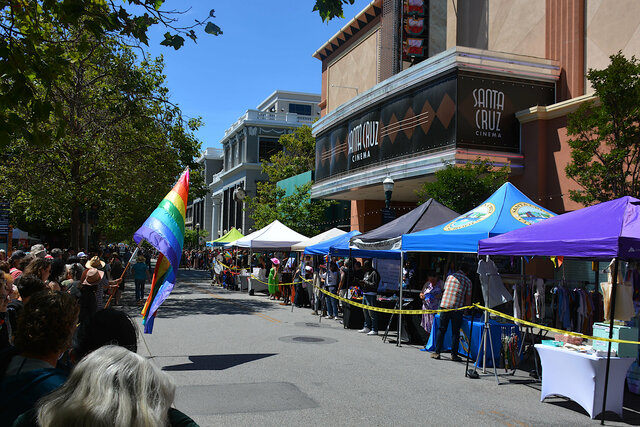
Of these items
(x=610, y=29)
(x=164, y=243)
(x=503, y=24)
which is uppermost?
(x=503, y=24)

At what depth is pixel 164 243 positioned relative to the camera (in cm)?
824

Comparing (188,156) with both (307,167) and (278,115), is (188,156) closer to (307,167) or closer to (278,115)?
(307,167)

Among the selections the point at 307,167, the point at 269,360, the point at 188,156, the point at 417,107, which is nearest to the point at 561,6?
the point at 417,107

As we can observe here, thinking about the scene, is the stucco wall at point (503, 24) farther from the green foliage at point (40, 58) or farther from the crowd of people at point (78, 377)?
the crowd of people at point (78, 377)

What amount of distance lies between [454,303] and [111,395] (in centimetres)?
925

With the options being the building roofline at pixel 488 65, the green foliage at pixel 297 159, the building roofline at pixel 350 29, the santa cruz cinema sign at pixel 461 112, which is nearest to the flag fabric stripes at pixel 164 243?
the santa cruz cinema sign at pixel 461 112

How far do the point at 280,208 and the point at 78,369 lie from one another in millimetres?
35155

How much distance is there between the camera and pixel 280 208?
36969 millimetres

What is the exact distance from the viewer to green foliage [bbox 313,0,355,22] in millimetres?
6207

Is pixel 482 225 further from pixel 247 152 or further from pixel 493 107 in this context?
pixel 247 152

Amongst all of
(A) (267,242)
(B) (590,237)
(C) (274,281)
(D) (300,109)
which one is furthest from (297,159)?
(B) (590,237)

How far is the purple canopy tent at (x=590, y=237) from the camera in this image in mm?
7094

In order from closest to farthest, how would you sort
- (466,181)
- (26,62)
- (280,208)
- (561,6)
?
(26,62), (466,181), (561,6), (280,208)

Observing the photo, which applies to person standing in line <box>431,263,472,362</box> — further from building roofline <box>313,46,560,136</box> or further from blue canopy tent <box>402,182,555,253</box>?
building roofline <box>313,46,560,136</box>
